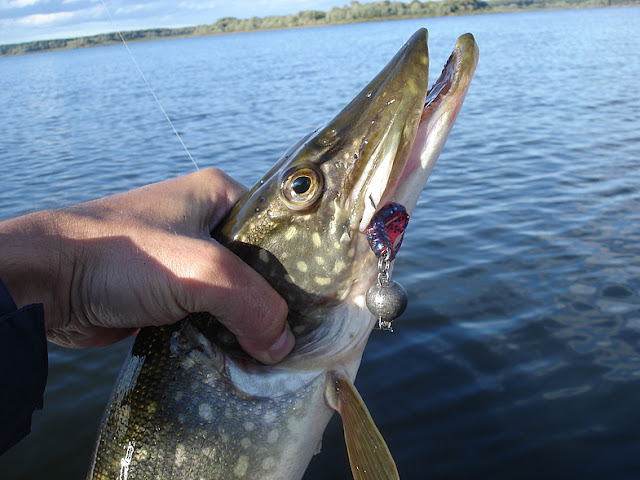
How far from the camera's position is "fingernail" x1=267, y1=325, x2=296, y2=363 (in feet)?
6.32

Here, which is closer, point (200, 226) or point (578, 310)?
point (200, 226)

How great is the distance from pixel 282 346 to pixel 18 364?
0.87 meters

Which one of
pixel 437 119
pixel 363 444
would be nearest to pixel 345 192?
pixel 437 119

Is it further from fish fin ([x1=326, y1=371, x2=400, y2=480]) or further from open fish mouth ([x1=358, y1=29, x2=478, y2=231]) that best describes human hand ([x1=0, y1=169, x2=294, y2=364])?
open fish mouth ([x1=358, y1=29, x2=478, y2=231])

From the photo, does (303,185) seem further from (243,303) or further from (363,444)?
(363,444)

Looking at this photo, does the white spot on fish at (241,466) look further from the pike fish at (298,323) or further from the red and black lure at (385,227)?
the red and black lure at (385,227)

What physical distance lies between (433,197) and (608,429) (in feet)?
17.5

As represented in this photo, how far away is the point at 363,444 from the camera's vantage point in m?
1.88

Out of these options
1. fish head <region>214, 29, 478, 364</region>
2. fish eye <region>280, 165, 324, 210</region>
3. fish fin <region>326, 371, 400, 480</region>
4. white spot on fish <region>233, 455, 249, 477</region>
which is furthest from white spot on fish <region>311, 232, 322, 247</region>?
white spot on fish <region>233, 455, 249, 477</region>

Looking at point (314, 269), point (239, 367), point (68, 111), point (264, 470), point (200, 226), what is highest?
point (200, 226)

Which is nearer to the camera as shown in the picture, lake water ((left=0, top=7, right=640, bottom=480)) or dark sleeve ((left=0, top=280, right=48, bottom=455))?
dark sleeve ((left=0, top=280, right=48, bottom=455))

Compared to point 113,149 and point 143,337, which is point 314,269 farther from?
point 113,149

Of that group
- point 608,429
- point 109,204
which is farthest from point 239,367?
point 608,429

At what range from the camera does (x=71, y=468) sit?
11.2 ft
